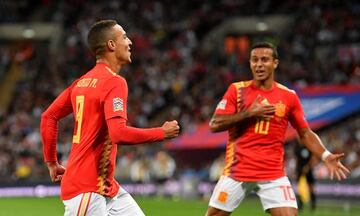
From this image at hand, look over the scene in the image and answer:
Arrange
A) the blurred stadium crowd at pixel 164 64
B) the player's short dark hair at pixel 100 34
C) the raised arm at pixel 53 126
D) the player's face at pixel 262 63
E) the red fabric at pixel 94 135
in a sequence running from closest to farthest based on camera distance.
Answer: the red fabric at pixel 94 135, the player's short dark hair at pixel 100 34, the raised arm at pixel 53 126, the player's face at pixel 262 63, the blurred stadium crowd at pixel 164 64

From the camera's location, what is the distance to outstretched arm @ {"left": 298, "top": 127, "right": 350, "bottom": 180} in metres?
8.98

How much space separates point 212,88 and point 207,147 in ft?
19.2

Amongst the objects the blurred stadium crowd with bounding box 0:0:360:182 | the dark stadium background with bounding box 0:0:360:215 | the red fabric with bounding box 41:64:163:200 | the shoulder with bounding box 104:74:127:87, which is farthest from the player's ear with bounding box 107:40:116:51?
the blurred stadium crowd with bounding box 0:0:360:182

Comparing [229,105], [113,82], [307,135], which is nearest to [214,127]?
[229,105]

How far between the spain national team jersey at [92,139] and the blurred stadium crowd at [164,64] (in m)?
17.9

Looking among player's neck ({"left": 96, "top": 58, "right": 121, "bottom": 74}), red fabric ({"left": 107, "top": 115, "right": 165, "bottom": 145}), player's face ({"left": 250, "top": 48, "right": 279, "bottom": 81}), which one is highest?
player's face ({"left": 250, "top": 48, "right": 279, "bottom": 81})

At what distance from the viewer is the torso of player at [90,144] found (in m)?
6.93

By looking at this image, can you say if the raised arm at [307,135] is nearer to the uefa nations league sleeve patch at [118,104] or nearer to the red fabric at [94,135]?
the red fabric at [94,135]

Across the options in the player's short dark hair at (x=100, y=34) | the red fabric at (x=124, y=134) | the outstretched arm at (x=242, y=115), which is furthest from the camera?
the outstretched arm at (x=242, y=115)

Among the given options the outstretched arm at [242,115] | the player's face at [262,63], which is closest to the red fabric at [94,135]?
the outstretched arm at [242,115]

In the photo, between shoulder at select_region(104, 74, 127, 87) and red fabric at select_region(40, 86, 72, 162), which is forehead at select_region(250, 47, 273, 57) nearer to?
red fabric at select_region(40, 86, 72, 162)

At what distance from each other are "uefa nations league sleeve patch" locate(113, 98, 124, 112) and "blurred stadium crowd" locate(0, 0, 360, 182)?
18145 millimetres

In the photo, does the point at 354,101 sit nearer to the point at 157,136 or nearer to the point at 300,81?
the point at 300,81

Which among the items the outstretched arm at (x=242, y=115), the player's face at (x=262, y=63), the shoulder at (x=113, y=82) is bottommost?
the outstretched arm at (x=242, y=115)
